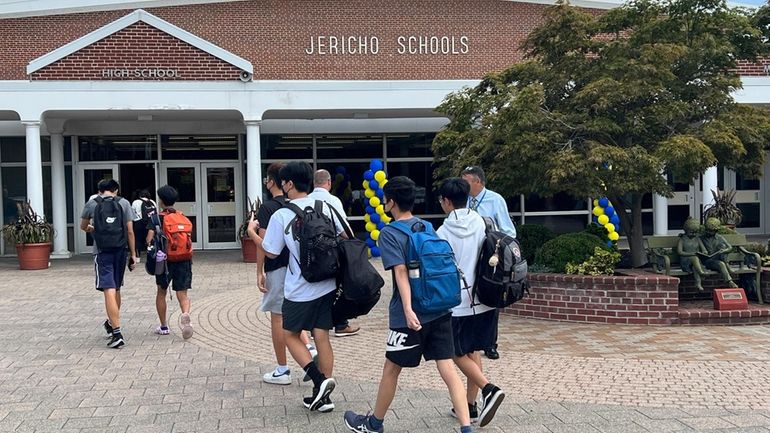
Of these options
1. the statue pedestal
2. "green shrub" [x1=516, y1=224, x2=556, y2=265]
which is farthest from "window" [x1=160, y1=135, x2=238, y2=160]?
the statue pedestal

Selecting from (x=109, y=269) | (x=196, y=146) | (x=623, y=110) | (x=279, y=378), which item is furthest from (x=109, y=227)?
(x=196, y=146)

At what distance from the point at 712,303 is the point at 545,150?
9.21 feet

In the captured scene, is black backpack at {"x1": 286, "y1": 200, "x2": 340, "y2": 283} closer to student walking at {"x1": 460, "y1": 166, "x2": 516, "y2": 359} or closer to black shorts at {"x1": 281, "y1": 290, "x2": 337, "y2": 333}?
black shorts at {"x1": 281, "y1": 290, "x2": 337, "y2": 333}

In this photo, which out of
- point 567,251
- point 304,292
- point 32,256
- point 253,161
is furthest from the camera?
point 253,161

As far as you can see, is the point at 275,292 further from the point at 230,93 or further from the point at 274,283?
the point at 230,93

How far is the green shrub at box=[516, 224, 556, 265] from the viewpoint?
998 centimetres

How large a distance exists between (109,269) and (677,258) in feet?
22.2

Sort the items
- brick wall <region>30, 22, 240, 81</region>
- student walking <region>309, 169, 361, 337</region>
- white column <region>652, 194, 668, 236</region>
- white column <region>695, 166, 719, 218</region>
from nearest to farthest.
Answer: student walking <region>309, 169, 361, 337</region>
brick wall <region>30, 22, 240, 81</region>
white column <region>695, 166, 719, 218</region>
white column <region>652, 194, 668, 236</region>

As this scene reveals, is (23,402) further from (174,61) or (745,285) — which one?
(174,61)

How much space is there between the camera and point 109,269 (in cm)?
732

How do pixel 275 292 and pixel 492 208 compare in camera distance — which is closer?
pixel 275 292

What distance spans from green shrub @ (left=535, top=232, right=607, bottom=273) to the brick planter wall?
42 cm

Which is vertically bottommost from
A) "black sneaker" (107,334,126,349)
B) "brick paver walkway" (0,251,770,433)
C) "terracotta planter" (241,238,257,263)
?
"brick paver walkway" (0,251,770,433)

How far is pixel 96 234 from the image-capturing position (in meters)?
7.24
